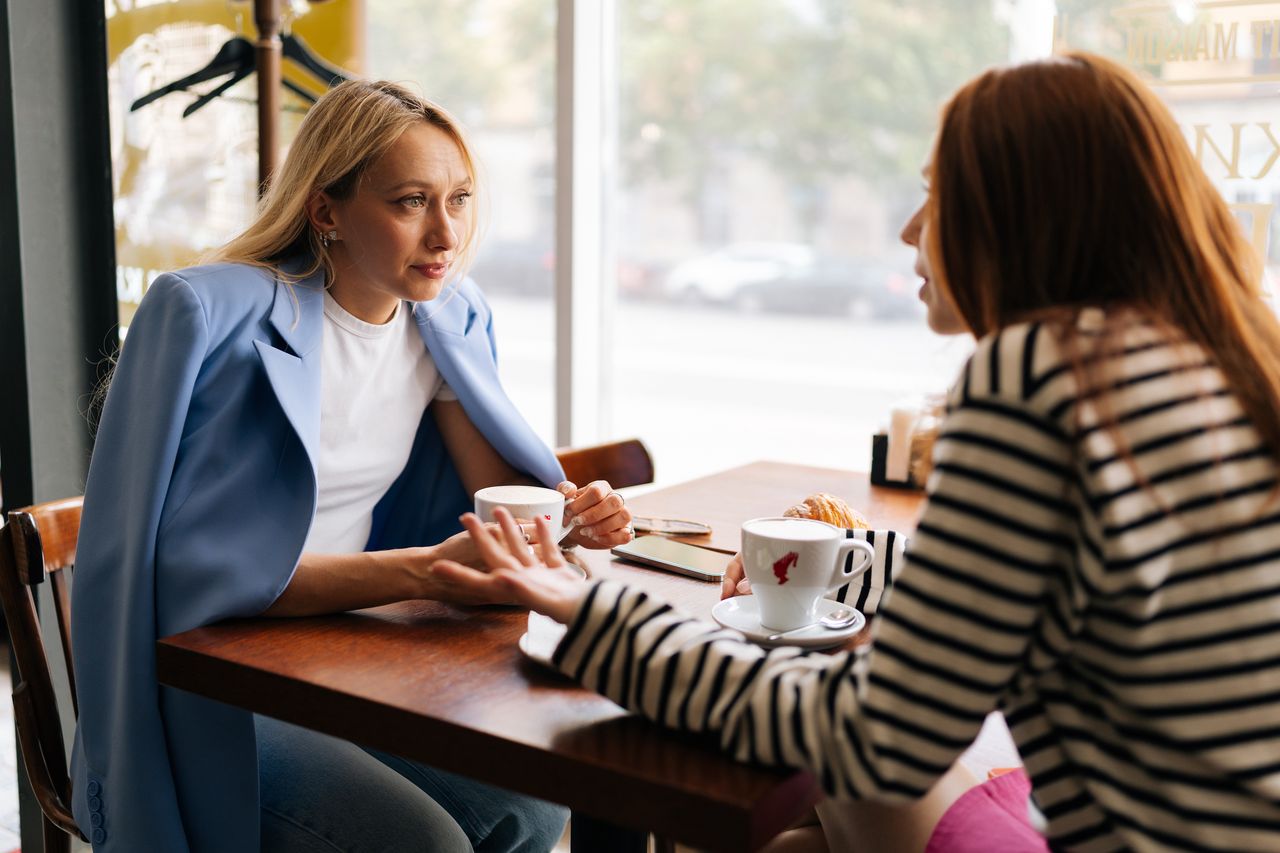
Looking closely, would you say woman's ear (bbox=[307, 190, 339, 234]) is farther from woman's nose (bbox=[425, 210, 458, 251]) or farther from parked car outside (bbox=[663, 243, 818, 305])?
parked car outside (bbox=[663, 243, 818, 305])

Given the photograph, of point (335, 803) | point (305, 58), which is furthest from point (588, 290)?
point (335, 803)

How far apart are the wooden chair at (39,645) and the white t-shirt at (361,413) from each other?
0.98 feet

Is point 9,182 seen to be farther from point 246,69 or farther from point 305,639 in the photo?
point 305,639

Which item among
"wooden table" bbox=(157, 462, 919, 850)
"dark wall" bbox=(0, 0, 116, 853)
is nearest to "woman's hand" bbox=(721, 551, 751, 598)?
"wooden table" bbox=(157, 462, 919, 850)

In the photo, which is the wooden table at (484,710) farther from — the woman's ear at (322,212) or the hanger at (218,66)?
the hanger at (218,66)

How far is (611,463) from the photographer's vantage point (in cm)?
195

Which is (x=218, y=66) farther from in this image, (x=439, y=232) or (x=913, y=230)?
(x=913, y=230)

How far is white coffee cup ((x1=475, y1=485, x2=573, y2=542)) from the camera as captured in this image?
1.18m

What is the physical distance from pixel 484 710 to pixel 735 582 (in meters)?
0.41

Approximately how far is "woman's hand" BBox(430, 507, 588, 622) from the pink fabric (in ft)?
1.36

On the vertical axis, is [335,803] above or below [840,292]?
below

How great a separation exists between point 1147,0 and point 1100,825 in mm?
1693

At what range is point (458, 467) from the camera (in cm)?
161

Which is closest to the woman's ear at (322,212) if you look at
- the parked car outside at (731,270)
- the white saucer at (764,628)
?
the white saucer at (764,628)
